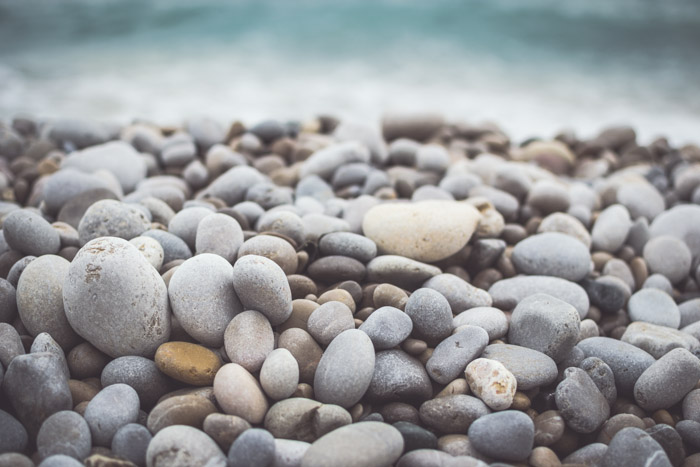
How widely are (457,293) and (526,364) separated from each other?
401mm

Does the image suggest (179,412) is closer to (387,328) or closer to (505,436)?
(387,328)

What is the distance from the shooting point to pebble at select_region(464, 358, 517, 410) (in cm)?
147

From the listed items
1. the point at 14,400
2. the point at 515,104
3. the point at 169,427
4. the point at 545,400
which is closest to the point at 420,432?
the point at 545,400

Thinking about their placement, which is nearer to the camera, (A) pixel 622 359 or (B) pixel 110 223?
(A) pixel 622 359

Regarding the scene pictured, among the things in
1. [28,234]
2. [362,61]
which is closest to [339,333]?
[28,234]

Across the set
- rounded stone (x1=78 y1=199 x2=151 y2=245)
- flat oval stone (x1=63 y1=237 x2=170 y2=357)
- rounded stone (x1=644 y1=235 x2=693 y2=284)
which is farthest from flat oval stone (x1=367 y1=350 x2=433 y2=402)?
rounded stone (x1=644 y1=235 x2=693 y2=284)

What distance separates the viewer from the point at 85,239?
6.40 feet

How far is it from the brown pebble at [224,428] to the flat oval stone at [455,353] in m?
0.64

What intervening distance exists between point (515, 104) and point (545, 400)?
18.4 feet

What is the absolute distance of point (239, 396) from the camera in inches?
54.3

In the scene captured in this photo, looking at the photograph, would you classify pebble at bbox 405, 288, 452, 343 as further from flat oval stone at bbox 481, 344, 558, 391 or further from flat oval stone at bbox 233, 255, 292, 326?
flat oval stone at bbox 233, 255, 292, 326

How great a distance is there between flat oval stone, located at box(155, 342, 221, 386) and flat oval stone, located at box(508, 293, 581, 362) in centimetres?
108

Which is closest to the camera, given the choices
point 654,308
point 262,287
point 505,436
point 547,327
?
point 505,436

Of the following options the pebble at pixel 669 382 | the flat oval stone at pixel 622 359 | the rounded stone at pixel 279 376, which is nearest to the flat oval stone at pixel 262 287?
the rounded stone at pixel 279 376
